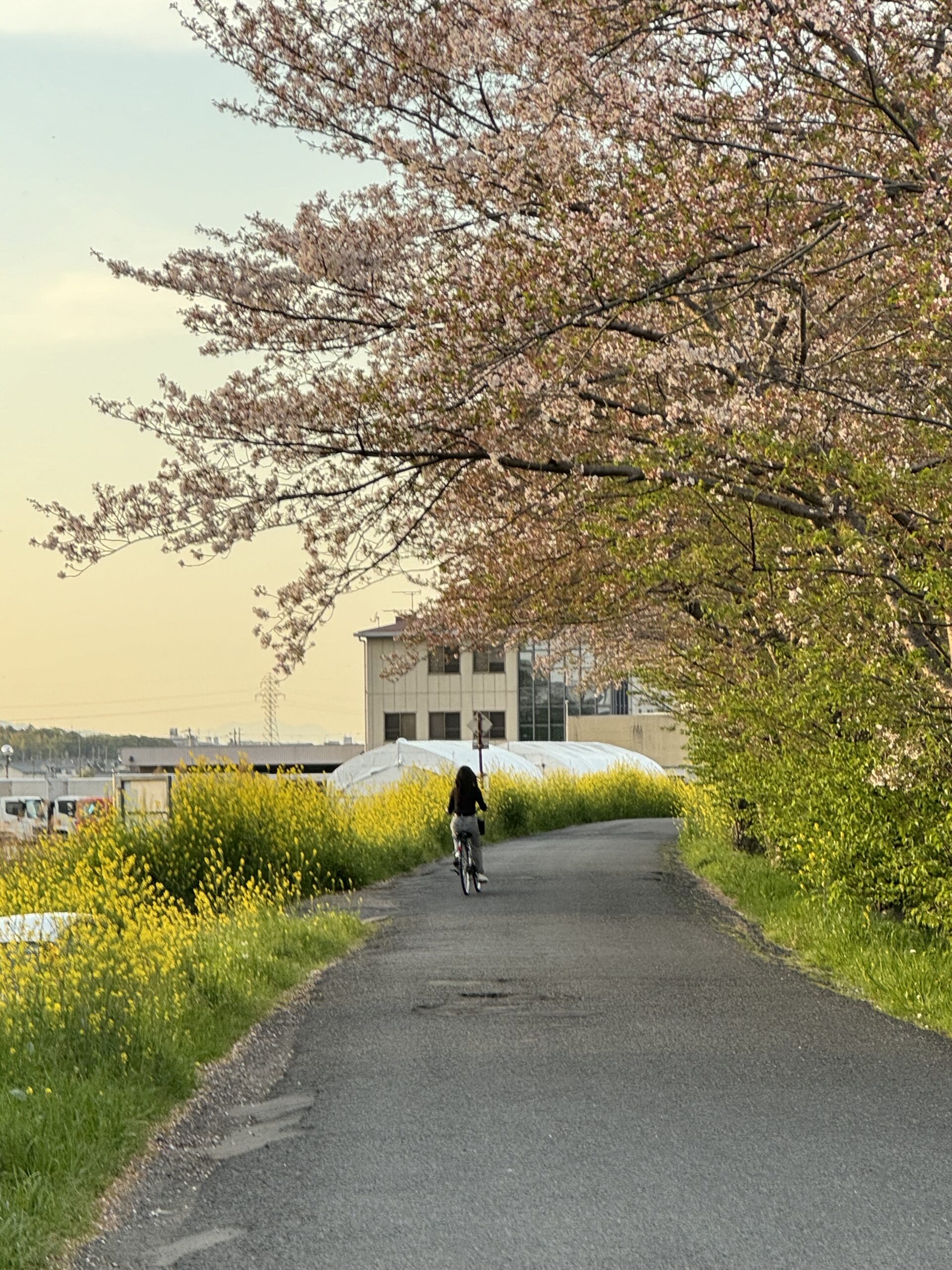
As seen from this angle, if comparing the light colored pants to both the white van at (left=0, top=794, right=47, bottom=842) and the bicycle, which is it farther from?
the white van at (left=0, top=794, right=47, bottom=842)

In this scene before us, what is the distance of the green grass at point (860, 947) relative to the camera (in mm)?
10484

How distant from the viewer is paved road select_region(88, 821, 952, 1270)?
5.43 meters

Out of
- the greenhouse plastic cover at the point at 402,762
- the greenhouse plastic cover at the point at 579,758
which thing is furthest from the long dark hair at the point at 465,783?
the greenhouse plastic cover at the point at 579,758

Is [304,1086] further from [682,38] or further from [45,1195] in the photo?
[682,38]

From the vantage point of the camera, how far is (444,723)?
83000 millimetres

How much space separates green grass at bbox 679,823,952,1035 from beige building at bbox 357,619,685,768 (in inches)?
2497

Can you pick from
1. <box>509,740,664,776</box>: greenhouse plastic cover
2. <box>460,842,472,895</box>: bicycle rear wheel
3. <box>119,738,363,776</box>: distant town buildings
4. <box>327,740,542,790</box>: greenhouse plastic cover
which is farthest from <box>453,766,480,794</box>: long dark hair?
<box>119,738,363,776</box>: distant town buildings

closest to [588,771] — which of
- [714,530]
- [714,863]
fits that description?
[714,863]

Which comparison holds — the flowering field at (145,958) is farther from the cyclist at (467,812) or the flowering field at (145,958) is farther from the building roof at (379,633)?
the building roof at (379,633)

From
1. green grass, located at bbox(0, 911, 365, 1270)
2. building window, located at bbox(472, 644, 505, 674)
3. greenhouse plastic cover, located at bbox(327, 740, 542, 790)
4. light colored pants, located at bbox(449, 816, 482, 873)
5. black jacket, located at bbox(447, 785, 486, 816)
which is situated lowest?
green grass, located at bbox(0, 911, 365, 1270)

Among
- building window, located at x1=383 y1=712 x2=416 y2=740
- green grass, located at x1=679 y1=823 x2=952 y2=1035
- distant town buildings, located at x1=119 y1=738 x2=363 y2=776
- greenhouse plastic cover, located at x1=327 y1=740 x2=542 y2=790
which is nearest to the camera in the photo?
green grass, located at x1=679 y1=823 x2=952 y2=1035

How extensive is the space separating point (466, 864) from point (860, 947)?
824 cm

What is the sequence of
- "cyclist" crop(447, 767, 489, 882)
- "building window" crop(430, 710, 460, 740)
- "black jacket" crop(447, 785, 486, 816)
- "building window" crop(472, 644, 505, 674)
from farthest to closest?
"building window" crop(430, 710, 460, 740) → "building window" crop(472, 644, 505, 674) → "black jacket" crop(447, 785, 486, 816) → "cyclist" crop(447, 767, 489, 882)

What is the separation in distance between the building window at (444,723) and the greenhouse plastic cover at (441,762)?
22.0 meters
